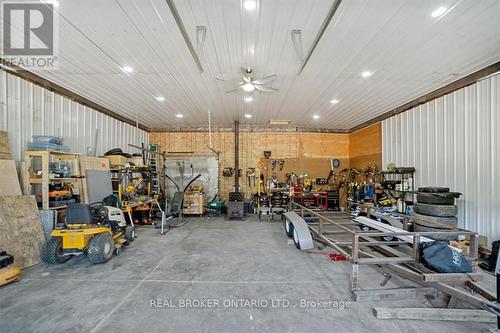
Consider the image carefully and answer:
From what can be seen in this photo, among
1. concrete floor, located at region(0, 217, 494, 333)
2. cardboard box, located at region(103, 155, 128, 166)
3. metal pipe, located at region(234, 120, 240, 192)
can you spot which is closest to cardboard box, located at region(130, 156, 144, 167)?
cardboard box, located at region(103, 155, 128, 166)

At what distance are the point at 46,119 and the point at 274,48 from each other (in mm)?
5180

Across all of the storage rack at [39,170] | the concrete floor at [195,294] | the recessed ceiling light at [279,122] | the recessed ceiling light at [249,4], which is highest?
the recessed ceiling light at [249,4]

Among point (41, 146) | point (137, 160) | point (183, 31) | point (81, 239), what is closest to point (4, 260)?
point (81, 239)

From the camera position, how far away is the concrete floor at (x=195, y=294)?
220 cm

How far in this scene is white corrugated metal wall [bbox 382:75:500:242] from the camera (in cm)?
411

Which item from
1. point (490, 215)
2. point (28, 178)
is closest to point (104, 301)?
point (28, 178)

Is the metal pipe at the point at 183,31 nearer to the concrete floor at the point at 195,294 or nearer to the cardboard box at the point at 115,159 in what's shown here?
the concrete floor at the point at 195,294

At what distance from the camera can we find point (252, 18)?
2.90 meters

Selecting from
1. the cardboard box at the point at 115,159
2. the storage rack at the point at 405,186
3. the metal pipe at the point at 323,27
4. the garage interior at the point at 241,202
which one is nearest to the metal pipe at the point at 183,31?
the garage interior at the point at 241,202

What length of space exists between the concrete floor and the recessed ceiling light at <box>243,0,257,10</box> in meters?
3.63

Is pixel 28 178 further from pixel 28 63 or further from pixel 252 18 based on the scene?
pixel 252 18

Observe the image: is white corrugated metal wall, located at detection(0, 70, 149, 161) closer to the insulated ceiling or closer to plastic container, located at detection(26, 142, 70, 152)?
plastic container, located at detection(26, 142, 70, 152)

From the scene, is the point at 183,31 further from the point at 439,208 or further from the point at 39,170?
the point at 439,208

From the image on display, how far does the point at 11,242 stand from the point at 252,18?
5.09 m
